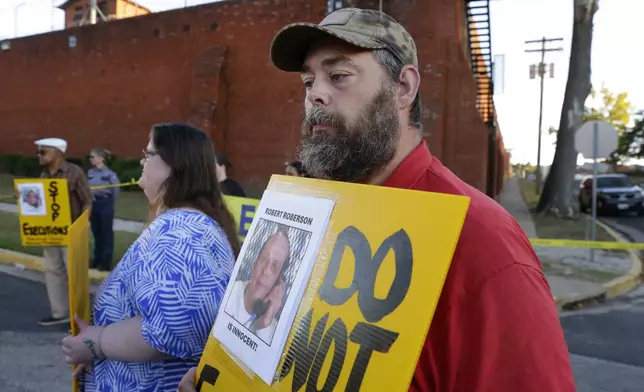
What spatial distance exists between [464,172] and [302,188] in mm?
14190

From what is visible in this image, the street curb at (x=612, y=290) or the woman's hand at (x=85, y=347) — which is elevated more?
the woman's hand at (x=85, y=347)

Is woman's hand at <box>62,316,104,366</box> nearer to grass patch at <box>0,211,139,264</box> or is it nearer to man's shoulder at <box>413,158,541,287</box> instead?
man's shoulder at <box>413,158,541,287</box>

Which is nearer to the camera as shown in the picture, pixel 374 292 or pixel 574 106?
pixel 374 292

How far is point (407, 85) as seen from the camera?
1.41 meters

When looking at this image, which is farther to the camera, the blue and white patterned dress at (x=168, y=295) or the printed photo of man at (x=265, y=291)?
the blue and white patterned dress at (x=168, y=295)

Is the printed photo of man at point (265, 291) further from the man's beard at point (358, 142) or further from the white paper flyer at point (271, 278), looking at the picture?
the man's beard at point (358, 142)

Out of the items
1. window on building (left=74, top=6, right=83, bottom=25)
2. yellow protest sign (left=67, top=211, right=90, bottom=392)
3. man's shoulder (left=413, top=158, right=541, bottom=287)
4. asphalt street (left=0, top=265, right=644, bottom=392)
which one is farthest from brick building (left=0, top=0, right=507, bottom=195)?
window on building (left=74, top=6, right=83, bottom=25)

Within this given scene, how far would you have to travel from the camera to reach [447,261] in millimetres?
955

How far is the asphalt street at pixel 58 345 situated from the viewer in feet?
14.9

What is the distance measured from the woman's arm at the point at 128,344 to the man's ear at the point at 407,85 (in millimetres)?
1124

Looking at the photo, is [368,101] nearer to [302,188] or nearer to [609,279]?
[302,188]

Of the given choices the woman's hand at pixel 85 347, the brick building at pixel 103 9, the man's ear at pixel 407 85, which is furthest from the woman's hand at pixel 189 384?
the brick building at pixel 103 9

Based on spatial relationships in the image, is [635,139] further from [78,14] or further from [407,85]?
[407,85]

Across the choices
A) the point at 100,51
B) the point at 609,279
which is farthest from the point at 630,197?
the point at 100,51
